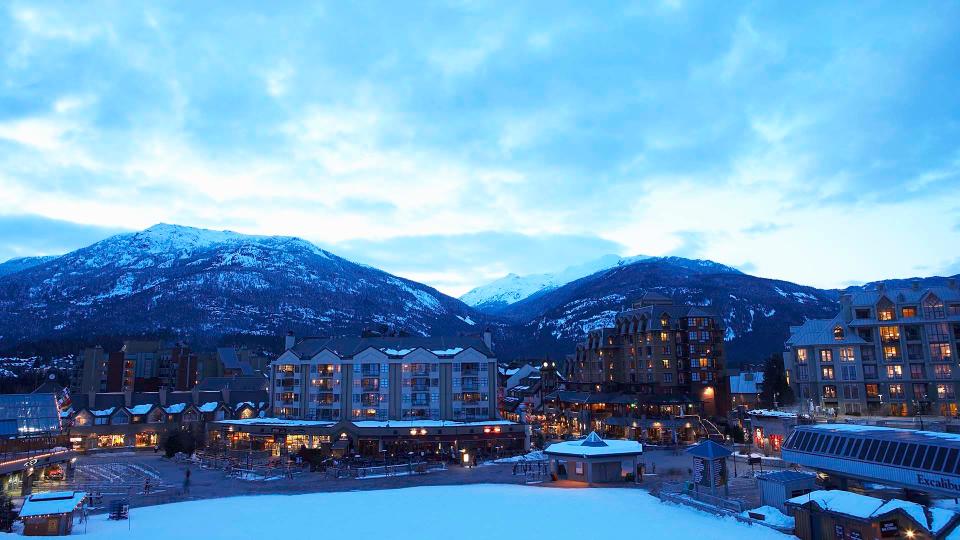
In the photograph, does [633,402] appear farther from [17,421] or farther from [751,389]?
[17,421]

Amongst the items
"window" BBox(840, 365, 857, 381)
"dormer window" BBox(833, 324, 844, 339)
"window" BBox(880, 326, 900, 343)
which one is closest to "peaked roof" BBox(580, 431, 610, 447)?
"window" BBox(840, 365, 857, 381)

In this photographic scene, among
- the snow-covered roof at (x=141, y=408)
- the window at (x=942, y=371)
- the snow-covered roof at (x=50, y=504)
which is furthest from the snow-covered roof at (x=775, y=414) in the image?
the snow-covered roof at (x=141, y=408)

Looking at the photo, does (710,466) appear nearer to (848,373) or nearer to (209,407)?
(848,373)

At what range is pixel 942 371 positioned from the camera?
63125 millimetres

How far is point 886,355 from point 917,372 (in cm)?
311

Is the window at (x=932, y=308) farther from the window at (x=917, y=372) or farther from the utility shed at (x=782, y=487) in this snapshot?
the utility shed at (x=782, y=487)

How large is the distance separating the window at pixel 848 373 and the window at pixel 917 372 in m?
5.12

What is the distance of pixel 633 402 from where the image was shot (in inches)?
3219

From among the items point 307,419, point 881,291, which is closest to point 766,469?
point 881,291

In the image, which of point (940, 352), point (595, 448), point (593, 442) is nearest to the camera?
point (595, 448)

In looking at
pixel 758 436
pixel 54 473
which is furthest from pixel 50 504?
pixel 758 436

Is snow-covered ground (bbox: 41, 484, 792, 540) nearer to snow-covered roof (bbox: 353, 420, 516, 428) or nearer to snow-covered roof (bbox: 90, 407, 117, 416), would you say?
snow-covered roof (bbox: 353, 420, 516, 428)

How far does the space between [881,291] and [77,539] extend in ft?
247

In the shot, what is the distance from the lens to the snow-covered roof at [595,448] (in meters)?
47.4
